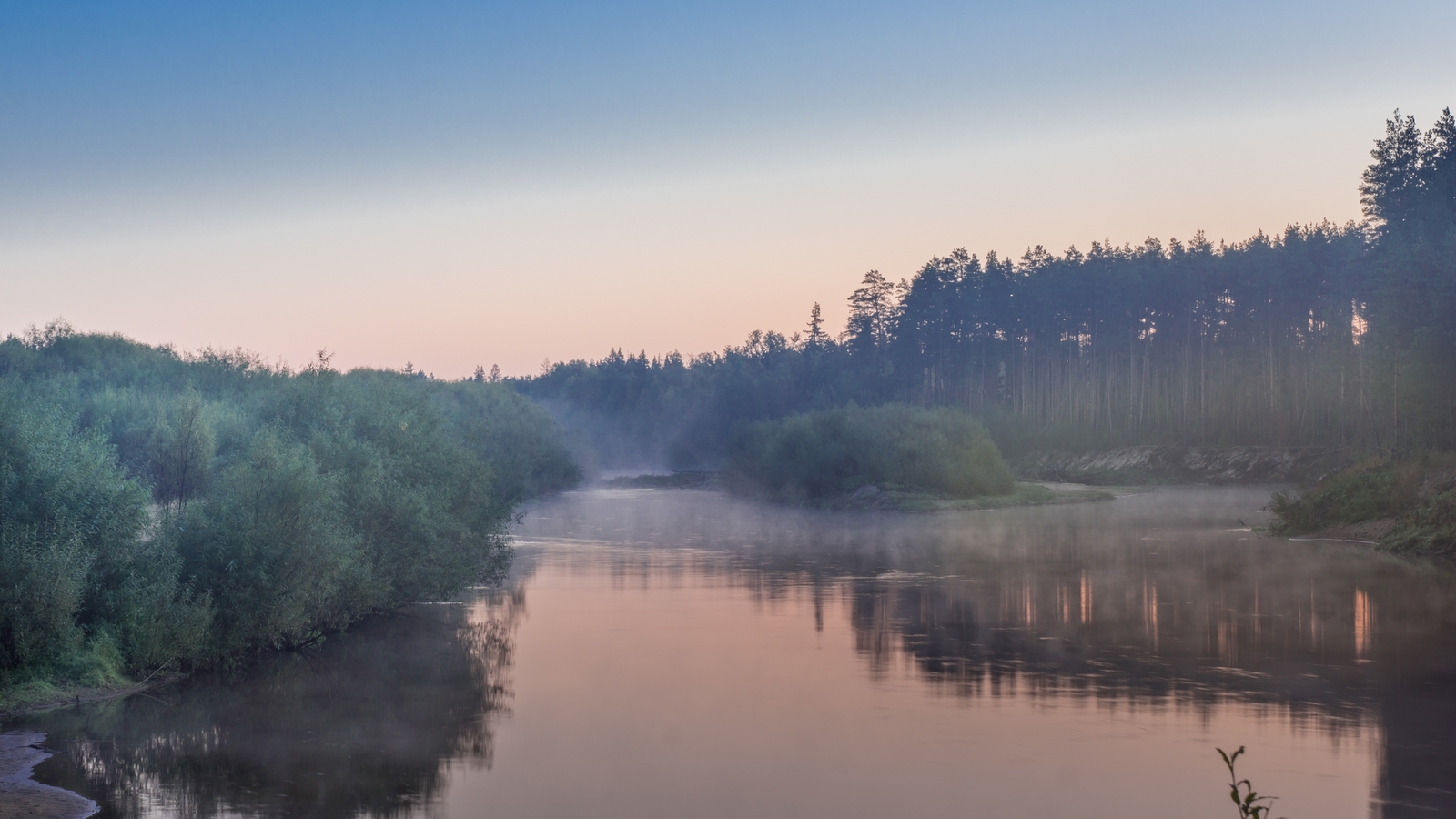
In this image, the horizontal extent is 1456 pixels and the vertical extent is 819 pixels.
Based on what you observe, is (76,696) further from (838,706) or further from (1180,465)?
(1180,465)

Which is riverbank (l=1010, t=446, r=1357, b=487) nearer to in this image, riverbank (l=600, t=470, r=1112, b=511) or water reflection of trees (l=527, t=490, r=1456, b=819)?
riverbank (l=600, t=470, r=1112, b=511)

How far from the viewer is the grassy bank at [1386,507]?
136 ft

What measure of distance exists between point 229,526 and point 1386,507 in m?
41.1

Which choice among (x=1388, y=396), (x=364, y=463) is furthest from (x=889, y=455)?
(x=364, y=463)

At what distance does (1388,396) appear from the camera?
5900 cm

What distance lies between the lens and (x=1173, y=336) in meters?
104

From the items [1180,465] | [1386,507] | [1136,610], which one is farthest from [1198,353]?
[1136,610]

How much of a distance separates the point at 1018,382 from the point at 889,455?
38097 mm

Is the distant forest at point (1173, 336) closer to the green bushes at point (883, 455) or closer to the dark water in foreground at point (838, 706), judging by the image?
the green bushes at point (883, 455)

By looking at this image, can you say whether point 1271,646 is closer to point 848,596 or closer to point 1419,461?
point 848,596

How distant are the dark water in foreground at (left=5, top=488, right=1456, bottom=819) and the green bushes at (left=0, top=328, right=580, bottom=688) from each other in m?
1.18

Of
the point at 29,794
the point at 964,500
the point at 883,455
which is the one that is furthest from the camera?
the point at 883,455

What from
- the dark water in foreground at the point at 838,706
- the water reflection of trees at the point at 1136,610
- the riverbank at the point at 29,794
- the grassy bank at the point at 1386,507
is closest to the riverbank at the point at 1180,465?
the water reflection of trees at the point at 1136,610

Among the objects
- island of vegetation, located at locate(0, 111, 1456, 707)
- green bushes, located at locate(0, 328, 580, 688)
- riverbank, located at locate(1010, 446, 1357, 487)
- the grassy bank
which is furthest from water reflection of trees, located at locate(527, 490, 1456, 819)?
riverbank, located at locate(1010, 446, 1357, 487)
